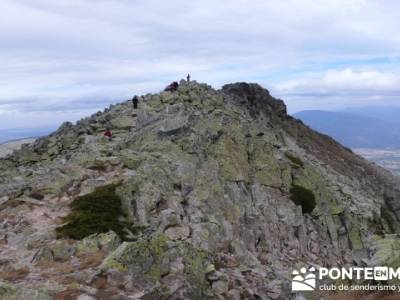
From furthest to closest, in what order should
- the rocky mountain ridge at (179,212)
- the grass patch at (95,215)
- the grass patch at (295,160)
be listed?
the grass patch at (295,160) → the grass patch at (95,215) → the rocky mountain ridge at (179,212)

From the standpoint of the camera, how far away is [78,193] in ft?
98.0

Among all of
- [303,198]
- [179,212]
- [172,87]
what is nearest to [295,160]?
[303,198]

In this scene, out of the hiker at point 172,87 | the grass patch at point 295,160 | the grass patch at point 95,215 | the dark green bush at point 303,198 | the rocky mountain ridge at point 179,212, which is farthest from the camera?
the hiker at point 172,87

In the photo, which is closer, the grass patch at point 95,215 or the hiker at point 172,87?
the grass patch at point 95,215

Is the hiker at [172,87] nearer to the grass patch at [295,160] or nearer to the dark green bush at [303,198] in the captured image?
the grass patch at [295,160]

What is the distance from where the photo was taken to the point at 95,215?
2636 cm

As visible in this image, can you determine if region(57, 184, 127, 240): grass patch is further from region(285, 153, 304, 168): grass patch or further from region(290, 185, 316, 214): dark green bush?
region(285, 153, 304, 168): grass patch

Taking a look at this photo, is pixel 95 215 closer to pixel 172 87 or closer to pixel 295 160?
pixel 295 160

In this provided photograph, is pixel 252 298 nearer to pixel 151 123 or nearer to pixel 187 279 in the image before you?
pixel 187 279

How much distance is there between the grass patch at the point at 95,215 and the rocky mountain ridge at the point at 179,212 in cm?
51

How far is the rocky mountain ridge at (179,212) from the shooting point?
2012 cm

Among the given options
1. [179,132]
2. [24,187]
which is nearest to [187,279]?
[24,187]

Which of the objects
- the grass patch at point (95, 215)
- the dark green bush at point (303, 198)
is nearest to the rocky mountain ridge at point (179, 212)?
the dark green bush at point (303, 198)

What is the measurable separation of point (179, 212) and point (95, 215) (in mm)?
5881
